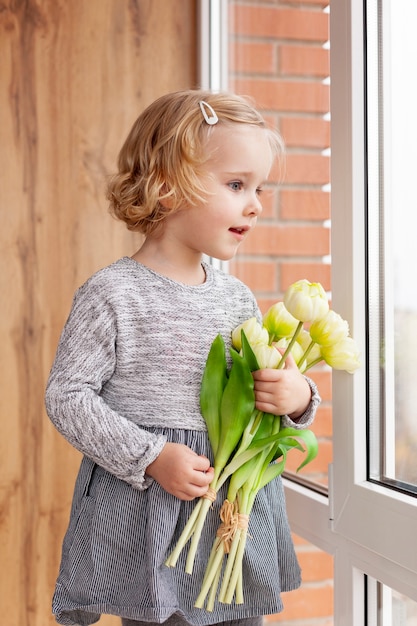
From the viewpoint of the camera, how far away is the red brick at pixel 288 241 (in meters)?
1.33

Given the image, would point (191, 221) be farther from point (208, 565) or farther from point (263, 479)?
point (208, 565)

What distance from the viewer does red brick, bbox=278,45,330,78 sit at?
4.24 ft

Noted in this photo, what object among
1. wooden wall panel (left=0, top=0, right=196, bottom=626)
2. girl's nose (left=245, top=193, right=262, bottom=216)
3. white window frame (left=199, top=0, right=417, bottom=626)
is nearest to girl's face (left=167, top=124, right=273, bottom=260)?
girl's nose (left=245, top=193, right=262, bottom=216)

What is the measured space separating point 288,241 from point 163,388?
454 mm

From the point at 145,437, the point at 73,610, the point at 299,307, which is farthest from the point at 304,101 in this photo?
the point at 73,610

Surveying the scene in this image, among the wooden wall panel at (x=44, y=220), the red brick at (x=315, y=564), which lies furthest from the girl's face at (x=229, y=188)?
the wooden wall panel at (x=44, y=220)

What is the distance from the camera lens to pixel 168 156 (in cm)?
120

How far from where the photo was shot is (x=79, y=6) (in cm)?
191

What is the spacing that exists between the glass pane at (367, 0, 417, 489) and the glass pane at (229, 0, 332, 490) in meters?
0.15

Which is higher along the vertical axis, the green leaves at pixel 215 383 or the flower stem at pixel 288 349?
the flower stem at pixel 288 349

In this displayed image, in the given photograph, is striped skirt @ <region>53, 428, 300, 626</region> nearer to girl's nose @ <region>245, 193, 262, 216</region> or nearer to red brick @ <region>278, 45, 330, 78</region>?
girl's nose @ <region>245, 193, 262, 216</region>

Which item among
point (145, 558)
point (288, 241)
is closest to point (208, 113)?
point (288, 241)

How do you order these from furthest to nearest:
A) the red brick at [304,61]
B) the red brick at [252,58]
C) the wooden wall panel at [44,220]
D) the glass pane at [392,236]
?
the wooden wall panel at [44,220] < the red brick at [252,58] < the red brick at [304,61] < the glass pane at [392,236]

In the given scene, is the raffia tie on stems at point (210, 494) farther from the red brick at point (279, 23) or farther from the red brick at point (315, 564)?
the red brick at point (279, 23)
